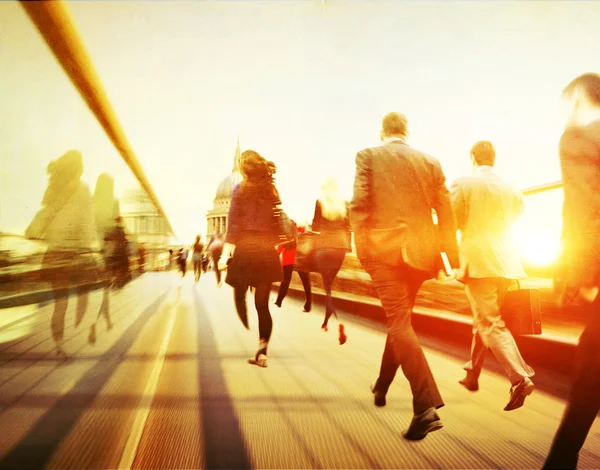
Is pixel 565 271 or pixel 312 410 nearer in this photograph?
pixel 565 271

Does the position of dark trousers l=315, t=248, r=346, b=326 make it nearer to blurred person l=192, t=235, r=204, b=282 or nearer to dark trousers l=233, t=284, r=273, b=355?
dark trousers l=233, t=284, r=273, b=355

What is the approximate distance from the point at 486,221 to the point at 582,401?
2.65ft

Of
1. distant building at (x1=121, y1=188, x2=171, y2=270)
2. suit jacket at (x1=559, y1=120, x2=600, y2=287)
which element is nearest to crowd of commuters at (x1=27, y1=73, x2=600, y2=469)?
suit jacket at (x1=559, y1=120, x2=600, y2=287)

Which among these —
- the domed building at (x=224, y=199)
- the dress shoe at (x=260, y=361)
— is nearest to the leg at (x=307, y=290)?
the dress shoe at (x=260, y=361)

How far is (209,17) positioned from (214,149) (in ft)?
1.69

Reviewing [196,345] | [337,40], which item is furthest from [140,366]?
[337,40]

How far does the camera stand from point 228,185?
1687mm

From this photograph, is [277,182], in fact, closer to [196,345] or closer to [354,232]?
[354,232]

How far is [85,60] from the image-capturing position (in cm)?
110

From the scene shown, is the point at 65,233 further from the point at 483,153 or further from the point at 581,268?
the point at 581,268

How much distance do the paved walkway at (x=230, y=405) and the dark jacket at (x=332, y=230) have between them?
0.36 metres

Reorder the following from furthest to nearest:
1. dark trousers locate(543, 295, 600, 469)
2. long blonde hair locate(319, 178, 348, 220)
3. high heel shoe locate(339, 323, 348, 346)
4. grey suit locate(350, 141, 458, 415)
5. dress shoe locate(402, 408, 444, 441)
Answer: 1. high heel shoe locate(339, 323, 348, 346)
2. long blonde hair locate(319, 178, 348, 220)
3. grey suit locate(350, 141, 458, 415)
4. dress shoe locate(402, 408, 444, 441)
5. dark trousers locate(543, 295, 600, 469)

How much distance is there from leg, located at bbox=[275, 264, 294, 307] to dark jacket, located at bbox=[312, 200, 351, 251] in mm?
193

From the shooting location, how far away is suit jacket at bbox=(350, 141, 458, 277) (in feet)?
4.89
